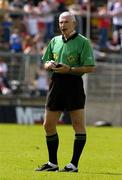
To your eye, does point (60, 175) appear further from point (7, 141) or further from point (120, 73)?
point (120, 73)

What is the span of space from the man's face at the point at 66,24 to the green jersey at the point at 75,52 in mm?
131

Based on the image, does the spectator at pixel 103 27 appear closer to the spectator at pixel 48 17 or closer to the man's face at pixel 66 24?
the spectator at pixel 48 17

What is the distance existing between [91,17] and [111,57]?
93.7 inches

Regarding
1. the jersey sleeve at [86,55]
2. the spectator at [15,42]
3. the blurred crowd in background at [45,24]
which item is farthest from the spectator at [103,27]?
the jersey sleeve at [86,55]

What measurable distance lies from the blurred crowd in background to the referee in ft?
53.5

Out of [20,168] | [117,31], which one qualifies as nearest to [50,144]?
[20,168]

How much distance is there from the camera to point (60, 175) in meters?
10.2

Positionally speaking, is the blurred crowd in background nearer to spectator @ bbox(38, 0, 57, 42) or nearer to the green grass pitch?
spectator @ bbox(38, 0, 57, 42)

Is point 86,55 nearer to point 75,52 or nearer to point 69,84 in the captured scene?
point 75,52

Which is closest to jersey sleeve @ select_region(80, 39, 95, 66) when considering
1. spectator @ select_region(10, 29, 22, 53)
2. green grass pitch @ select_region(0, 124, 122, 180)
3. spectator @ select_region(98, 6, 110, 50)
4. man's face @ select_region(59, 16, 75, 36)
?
man's face @ select_region(59, 16, 75, 36)

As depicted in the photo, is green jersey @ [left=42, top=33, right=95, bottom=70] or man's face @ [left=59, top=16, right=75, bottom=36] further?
green jersey @ [left=42, top=33, right=95, bottom=70]

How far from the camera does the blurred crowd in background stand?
27781 mm

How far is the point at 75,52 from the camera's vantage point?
1078cm

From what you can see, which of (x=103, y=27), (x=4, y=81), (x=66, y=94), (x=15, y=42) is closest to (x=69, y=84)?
(x=66, y=94)
